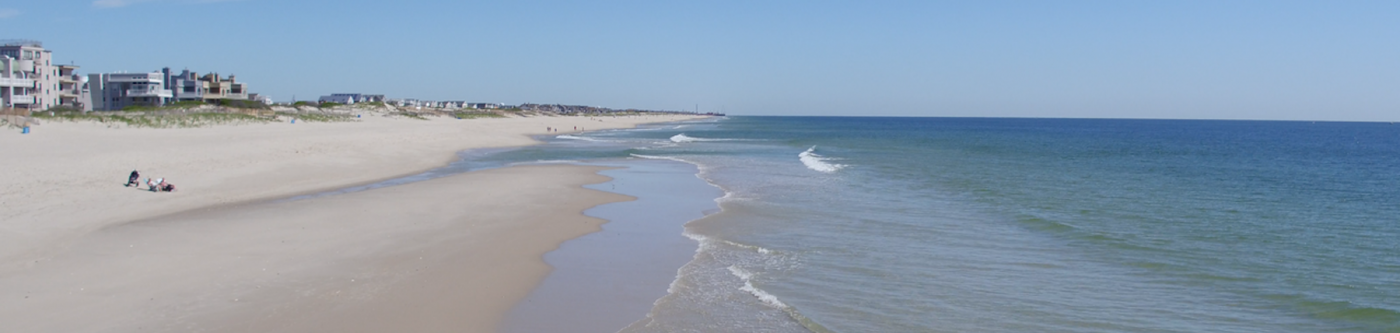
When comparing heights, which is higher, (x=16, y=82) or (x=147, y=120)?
(x=16, y=82)

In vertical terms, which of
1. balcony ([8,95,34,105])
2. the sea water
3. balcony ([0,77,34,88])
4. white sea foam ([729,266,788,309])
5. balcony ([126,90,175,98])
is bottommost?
white sea foam ([729,266,788,309])

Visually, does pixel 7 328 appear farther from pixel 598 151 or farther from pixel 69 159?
pixel 598 151

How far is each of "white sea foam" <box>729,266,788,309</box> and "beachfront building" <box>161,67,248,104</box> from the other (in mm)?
80267

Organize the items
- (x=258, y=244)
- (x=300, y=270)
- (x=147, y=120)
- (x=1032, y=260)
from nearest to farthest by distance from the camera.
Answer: (x=300, y=270)
(x=258, y=244)
(x=1032, y=260)
(x=147, y=120)

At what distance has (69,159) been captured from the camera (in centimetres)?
1980

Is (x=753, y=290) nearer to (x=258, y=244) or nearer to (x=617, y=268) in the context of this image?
(x=617, y=268)

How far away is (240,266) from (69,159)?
546 inches

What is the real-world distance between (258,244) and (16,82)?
2286 inches

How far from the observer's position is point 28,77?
189 feet

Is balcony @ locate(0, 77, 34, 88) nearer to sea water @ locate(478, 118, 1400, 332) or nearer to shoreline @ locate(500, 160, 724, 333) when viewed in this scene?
sea water @ locate(478, 118, 1400, 332)

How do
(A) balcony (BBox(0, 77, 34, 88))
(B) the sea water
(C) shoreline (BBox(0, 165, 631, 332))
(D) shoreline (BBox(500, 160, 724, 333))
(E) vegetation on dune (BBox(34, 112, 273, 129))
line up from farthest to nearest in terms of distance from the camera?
(A) balcony (BBox(0, 77, 34, 88)) < (E) vegetation on dune (BBox(34, 112, 273, 129)) < (B) the sea water < (D) shoreline (BBox(500, 160, 724, 333)) < (C) shoreline (BBox(0, 165, 631, 332))

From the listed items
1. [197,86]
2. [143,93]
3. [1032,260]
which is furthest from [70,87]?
[1032,260]

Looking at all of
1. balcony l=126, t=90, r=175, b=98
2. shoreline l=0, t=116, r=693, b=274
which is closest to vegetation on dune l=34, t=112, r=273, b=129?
shoreline l=0, t=116, r=693, b=274

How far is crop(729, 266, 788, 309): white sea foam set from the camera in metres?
8.64
